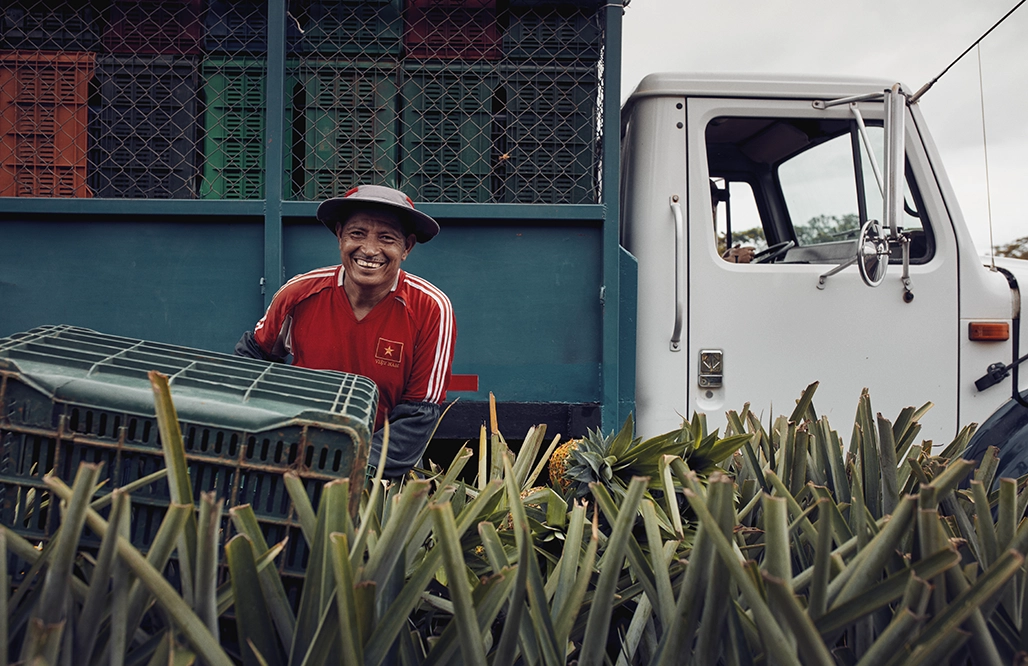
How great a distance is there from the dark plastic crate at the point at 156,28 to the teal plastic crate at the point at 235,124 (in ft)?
0.41

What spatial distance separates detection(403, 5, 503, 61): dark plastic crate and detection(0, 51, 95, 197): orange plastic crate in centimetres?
123

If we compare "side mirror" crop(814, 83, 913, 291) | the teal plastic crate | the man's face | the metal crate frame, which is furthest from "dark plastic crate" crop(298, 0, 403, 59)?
"side mirror" crop(814, 83, 913, 291)

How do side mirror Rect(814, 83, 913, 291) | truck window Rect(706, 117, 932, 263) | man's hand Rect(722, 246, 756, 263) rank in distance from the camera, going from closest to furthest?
side mirror Rect(814, 83, 913, 291) → truck window Rect(706, 117, 932, 263) → man's hand Rect(722, 246, 756, 263)

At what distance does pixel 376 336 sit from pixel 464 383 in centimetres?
58

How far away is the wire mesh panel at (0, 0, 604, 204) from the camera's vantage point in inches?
107

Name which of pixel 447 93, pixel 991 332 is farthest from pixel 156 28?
pixel 991 332

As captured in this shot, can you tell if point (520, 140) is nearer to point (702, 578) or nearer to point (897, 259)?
point (897, 259)

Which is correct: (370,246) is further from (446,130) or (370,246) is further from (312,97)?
(312,97)

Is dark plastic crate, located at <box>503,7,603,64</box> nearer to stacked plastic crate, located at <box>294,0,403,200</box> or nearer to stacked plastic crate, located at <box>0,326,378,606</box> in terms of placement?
stacked plastic crate, located at <box>294,0,403,200</box>

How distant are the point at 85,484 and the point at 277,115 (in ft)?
7.38

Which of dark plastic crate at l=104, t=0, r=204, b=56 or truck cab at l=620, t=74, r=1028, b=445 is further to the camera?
truck cab at l=620, t=74, r=1028, b=445

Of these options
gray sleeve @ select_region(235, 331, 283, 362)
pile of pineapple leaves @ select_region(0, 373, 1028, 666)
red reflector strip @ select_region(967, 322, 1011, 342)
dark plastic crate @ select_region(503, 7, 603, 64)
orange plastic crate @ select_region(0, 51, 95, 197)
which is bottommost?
pile of pineapple leaves @ select_region(0, 373, 1028, 666)

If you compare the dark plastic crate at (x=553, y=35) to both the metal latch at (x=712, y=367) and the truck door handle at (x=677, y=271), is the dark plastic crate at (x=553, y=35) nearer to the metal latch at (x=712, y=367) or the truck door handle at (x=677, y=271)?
the truck door handle at (x=677, y=271)

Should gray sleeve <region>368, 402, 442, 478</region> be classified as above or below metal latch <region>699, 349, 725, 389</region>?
below
